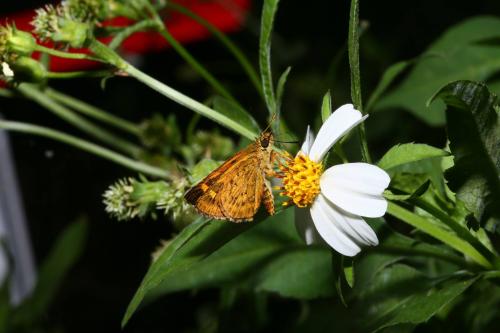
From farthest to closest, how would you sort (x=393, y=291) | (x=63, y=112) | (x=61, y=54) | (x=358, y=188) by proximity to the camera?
(x=63, y=112), (x=393, y=291), (x=61, y=54), (x=358, y=188)

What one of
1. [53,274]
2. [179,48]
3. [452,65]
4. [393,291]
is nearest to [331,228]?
[393,291]

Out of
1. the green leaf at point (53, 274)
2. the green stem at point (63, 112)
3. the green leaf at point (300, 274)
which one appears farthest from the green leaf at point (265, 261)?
the green leaf at point (53, 274)

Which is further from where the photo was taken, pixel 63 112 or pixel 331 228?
pixel 63 112

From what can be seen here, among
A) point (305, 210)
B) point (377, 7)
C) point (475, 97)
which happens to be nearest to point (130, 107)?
point (377, 7)

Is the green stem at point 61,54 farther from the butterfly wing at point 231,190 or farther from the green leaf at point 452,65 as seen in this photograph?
the green leaf at point 452,65

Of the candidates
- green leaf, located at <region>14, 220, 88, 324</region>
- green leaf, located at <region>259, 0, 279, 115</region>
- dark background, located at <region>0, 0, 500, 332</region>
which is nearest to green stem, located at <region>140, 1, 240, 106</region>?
green leaf, located at <region>259, 0, 279, 115</region>

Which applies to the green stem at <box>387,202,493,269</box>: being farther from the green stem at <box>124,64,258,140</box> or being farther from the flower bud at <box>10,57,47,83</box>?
the flower bud at <box>10,57,47,83</box>

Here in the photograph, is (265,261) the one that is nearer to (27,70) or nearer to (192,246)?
(192,246)
